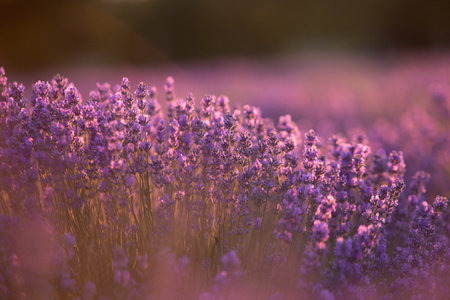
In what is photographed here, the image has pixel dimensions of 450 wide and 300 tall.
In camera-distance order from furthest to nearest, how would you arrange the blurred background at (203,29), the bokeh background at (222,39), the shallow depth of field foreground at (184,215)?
the blurred background at (203,29) → the bokeh background at (222,39) → the shallow depth of field foreground at (184,215)

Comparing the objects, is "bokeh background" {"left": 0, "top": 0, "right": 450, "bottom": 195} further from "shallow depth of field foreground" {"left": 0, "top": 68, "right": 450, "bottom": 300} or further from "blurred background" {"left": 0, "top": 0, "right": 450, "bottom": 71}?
"shallow depth of field foreground" {"left": 0, "top": 68, "right": 450, "bottom": 300}

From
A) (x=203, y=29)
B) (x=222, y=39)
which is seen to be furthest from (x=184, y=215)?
(x=203, y=29)

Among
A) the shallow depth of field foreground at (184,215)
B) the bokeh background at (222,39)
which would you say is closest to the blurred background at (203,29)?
the bokeh background at (222,39)

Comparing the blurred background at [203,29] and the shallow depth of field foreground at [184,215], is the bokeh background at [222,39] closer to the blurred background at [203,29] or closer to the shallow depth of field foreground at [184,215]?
the blurred background at [203,29]

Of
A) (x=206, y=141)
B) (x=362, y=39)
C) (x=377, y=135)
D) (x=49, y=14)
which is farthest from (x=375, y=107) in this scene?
(x=49, y=14)

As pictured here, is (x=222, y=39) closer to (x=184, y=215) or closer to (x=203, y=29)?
(x=203, y=29)

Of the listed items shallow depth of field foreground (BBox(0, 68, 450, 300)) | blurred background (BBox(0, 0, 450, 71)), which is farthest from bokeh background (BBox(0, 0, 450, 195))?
shallow depth of field foreground (BBox(0, 68, 450, 300))
